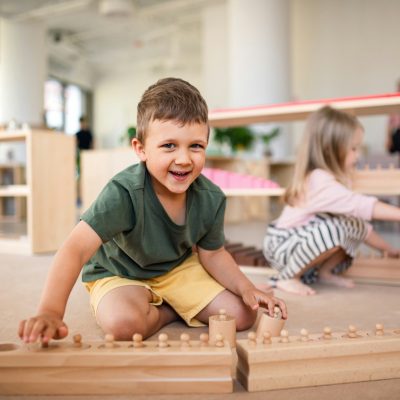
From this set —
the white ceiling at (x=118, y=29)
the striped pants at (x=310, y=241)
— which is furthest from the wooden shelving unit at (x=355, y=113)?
the white ceiling at (x=118, y=29)

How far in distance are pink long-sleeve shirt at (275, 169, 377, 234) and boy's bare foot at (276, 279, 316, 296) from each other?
0.23m

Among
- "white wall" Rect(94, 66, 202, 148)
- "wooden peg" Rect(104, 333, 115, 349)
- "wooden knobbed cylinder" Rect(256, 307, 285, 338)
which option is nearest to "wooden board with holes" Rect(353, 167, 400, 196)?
"wooden knobbed cylinder" Rect(256, 307, 285, 338)

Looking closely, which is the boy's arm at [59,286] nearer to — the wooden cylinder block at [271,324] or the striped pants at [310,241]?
the wooden cylinder block at [271,324]

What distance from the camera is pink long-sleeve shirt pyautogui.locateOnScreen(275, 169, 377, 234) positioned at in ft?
5.89

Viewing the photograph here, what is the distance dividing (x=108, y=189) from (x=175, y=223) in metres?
0.19

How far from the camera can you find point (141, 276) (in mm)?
1312

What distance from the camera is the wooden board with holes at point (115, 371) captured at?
2.83 feet

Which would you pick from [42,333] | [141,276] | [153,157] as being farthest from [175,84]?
[42,333]

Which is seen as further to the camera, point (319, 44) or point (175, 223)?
point (319, 44)

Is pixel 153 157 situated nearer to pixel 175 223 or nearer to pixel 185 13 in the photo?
pixel 175 223

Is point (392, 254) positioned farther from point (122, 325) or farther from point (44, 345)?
point (44, 345)

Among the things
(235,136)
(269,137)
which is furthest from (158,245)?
(269,137)

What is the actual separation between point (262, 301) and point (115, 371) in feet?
1.44

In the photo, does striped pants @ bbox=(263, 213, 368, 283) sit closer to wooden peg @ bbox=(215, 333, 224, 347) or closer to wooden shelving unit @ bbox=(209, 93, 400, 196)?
wooden shelving unit @ bbox=(209, 93, 400, 196)
